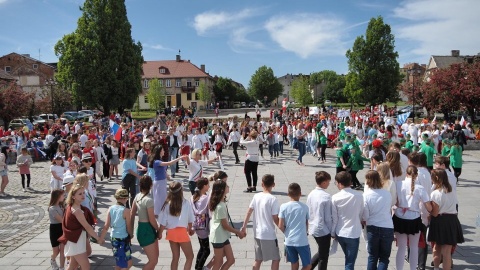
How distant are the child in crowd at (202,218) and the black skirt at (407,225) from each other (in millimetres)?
2826

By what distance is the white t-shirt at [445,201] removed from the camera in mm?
5684

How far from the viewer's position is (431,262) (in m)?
6.52

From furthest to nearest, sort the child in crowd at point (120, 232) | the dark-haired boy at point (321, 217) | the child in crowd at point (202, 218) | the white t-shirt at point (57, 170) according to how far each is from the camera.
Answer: the white t-shirt at point (57, 170)
the child in crowd at point (202, 218)
the child in crowd at point (120, 232)
the dark-haired boy at point (321, 217)

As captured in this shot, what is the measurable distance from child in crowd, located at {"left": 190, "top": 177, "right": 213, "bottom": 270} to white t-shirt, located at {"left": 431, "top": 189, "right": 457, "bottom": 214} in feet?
11.3

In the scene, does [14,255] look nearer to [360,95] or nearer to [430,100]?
[430,100]

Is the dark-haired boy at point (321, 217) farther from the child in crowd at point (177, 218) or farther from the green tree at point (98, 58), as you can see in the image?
the green tree at point (98, 58)

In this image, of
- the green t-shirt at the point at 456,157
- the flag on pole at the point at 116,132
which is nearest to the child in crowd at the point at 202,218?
the green t-shirt at the point at 456,157

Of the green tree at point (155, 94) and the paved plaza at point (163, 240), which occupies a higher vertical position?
the green tree at point (155, 94)

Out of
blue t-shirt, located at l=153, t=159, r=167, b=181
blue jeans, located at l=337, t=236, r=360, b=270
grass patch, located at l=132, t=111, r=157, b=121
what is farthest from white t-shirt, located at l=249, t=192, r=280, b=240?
grass patch, located at l=132, t=111, r=157, b=121

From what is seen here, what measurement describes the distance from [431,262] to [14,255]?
298 inches

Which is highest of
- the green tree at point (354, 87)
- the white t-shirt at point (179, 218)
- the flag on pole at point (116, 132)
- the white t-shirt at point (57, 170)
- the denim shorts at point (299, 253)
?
the green tree at point (354, 87)

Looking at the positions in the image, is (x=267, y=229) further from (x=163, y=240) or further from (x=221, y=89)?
(x=221, y=89)

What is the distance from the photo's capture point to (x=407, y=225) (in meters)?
5.62

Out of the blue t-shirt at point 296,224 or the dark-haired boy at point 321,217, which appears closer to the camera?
the blue t-shirt at point 296,224
